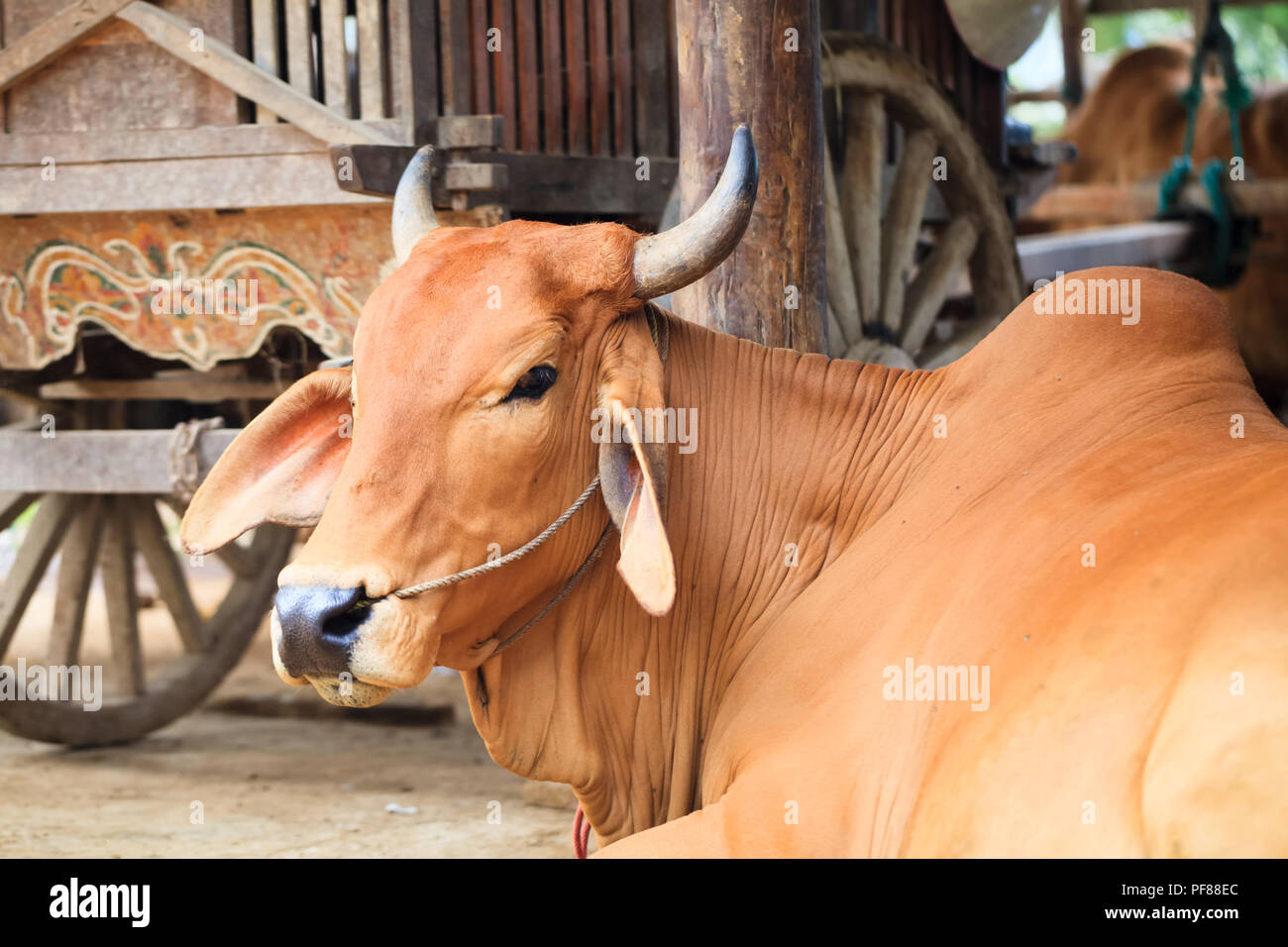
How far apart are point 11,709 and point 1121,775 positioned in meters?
4.65

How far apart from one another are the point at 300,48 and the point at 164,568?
2.65m

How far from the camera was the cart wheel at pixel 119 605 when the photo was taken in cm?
575

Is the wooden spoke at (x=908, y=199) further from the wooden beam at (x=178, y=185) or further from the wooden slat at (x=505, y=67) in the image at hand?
the wooden beam at (x=178, y=185)

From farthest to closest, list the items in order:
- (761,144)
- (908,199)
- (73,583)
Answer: (73,583), (908,199), (761,144)

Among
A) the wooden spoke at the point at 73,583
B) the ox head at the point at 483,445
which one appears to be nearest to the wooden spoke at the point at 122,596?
the wooden spoke at the point at 73,583

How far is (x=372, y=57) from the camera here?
166 inches

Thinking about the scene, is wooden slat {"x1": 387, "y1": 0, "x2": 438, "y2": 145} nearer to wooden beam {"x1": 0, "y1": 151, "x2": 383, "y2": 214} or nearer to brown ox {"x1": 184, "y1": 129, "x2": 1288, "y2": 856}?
wooden beam {"x1": 0, "y1": 151, "x2": 383, "y2": 214}

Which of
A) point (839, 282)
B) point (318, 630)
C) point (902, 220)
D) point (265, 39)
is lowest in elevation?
point (318, 630)

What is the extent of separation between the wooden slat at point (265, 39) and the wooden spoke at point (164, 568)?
2.31 meters

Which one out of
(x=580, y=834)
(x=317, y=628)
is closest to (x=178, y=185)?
(x=580, y=834)

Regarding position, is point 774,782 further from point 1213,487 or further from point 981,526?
point 1213,487

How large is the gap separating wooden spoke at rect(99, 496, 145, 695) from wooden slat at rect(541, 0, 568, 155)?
2.54 m

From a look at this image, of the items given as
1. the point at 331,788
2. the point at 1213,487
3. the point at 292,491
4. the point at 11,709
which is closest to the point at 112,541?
the point at 11,709

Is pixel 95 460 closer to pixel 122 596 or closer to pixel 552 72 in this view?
pixel 122 596
